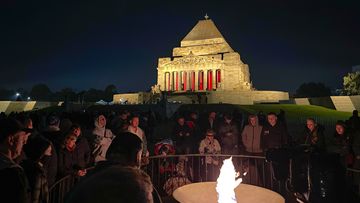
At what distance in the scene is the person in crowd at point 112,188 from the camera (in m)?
2.12

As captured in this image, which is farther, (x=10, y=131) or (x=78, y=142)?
(x=78, y=142)

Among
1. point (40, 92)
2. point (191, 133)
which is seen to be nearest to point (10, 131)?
point (191, 133)

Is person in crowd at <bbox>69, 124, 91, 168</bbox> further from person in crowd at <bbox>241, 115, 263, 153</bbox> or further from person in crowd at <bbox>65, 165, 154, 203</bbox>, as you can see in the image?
person in crowd at <bbox>241, 115, 263, 153</bbox>

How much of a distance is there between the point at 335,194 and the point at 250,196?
210 cm

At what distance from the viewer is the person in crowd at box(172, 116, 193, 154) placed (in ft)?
30.3

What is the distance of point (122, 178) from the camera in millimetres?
2219

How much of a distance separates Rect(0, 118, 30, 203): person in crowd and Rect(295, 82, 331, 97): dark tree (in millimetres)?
79274

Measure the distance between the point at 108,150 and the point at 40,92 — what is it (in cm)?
11015

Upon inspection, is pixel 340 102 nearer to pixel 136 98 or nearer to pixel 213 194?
pixel 136 98

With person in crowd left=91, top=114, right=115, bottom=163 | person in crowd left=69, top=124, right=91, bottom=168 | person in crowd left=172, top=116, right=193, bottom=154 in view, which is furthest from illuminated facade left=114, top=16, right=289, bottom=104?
person in crowd left=69, top=124, right=91, bottom=168

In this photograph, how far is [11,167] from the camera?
3.03 meters

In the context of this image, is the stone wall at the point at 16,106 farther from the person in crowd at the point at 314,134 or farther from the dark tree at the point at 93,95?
the person in crowd at the point at 314,134

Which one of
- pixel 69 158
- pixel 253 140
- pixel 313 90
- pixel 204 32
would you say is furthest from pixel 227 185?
pixel 313 90

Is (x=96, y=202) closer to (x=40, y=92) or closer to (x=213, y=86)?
(x=213, y=86)
